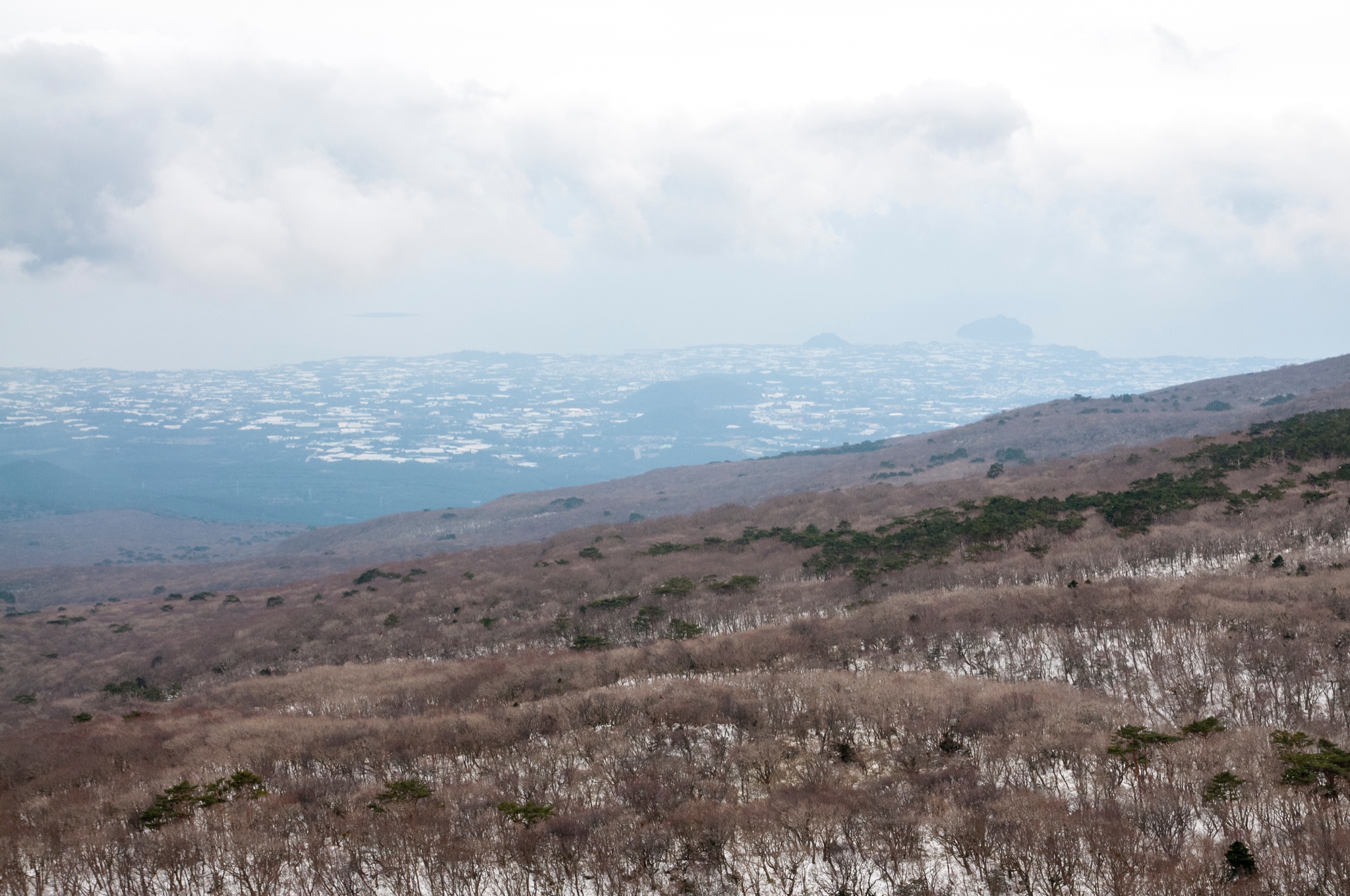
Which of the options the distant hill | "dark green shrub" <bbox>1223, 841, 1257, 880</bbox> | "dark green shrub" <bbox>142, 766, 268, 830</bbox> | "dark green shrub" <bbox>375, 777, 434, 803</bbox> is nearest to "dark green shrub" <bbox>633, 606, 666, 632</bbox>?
"dark green shrub" <bbox>142, 766, 268, 830</bbox>

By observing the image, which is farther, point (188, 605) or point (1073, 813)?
point (188, 605)

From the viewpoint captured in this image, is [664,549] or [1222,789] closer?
[1222,789]

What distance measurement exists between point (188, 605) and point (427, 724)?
8888 cm

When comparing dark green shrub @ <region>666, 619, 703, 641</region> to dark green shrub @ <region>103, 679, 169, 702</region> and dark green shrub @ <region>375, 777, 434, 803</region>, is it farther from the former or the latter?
dark green shrub @ <region>103, 679, 169, 702</region>

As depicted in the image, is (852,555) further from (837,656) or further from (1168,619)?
(1168,619)

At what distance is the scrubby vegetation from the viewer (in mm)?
20312

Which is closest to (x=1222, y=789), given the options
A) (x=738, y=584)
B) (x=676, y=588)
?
(x=738, y=584)

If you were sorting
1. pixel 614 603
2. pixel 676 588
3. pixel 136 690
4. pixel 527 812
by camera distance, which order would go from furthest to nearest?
pixel 614 603 → pixel 676 588 → pixel 136 690 → pixel 527 812

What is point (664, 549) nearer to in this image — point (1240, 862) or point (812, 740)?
point (812, 740)

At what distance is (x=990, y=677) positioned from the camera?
128 feet

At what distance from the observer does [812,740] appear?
3038 centimetres

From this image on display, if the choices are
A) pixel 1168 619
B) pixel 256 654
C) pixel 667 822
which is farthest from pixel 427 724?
pixel 256 654

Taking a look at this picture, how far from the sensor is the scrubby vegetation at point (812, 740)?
2031 cm

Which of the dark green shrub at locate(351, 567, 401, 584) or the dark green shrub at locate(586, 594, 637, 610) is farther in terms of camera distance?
the dark green shrub at locate(351, 567, 401, 584)
